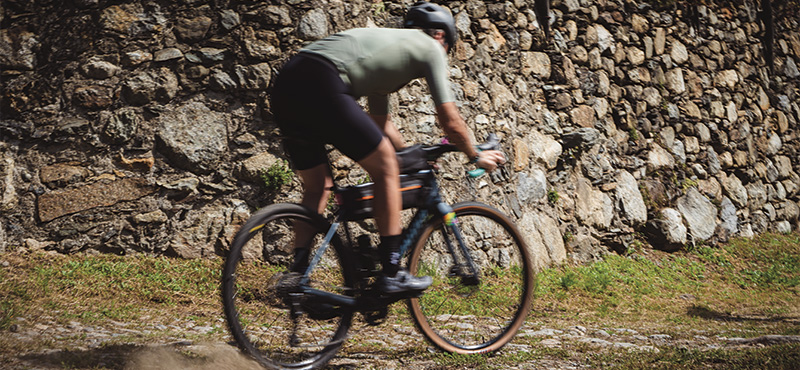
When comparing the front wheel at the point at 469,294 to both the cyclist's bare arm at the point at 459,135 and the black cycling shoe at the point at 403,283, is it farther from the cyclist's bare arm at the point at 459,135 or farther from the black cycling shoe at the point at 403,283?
the cyclist's bare arm at the point at 459,135

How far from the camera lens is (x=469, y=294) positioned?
351 cm

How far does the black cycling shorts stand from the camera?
2.73 metres

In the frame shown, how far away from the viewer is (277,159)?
17.2 ft

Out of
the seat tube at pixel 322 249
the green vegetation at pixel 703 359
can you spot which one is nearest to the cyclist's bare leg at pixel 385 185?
the seat tube at pixel 322 249

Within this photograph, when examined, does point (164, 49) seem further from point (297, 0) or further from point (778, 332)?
point (778, 332)

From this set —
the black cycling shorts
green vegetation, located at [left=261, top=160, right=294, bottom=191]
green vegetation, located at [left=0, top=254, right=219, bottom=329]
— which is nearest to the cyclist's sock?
the black cycling shorts

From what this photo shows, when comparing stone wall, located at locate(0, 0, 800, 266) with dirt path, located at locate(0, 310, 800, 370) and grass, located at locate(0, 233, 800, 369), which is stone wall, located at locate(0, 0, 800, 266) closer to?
grass, located at locate(0, 233, 800, 369)

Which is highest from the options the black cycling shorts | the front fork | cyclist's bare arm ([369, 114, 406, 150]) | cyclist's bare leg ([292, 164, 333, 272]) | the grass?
the black cycling shorts

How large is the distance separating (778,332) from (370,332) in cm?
339

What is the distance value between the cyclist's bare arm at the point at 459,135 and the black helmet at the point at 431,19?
439 mm

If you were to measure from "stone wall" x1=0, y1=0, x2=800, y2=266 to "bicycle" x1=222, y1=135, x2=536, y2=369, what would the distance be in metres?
2.00

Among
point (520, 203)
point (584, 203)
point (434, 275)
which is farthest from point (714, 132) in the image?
point (434, 275)

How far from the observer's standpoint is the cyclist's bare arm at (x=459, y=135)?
9.44ft

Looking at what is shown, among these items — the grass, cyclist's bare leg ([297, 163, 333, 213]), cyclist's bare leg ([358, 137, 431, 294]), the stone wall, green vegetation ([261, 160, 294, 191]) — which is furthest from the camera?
green vegetation ([261, 160, 294, 191])
